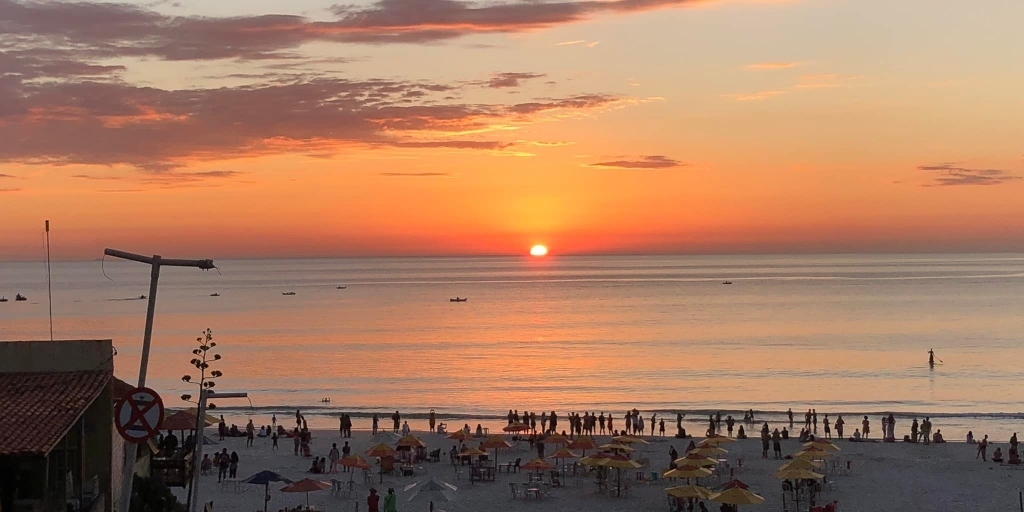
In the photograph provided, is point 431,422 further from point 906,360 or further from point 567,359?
point 906,360

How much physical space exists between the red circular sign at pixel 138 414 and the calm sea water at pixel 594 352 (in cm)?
4172

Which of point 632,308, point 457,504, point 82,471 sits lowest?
point 457,504

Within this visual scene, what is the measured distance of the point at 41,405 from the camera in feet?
47.3

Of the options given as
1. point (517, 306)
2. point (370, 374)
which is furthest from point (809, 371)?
point (517, 306)

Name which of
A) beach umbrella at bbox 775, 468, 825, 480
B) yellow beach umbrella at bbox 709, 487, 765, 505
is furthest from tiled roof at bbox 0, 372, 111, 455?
beach umbrella at bbox 775, 468, 825, 480

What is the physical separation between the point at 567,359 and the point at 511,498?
51.1 m

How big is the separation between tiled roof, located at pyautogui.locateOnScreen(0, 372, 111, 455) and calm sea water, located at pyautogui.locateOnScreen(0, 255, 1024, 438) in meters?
36.6

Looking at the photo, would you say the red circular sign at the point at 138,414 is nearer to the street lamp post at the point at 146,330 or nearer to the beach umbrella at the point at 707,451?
the street lamp post at the point at 146,330

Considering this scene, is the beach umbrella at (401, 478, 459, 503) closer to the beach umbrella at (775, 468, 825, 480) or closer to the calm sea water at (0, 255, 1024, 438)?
the beach umbrella at (775, 468, 825, 480)

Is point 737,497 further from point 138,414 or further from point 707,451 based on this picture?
point 138,414

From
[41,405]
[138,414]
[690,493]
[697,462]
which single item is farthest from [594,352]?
[138,414]

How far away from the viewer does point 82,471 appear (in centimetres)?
1512

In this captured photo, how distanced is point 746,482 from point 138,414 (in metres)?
24.9

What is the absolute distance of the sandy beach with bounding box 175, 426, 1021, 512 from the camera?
29047mm
